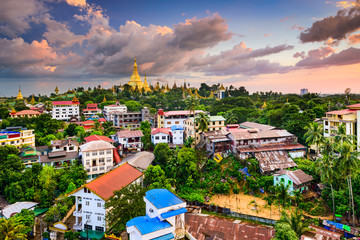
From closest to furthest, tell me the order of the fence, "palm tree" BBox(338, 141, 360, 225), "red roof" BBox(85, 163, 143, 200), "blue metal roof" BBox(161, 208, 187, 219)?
"blue metal roof" BBox(161, 208, 187, 219), "red roof" BBox(85, 163, 143, 200), "palm tree" BBox(338, 141, 360, 225), the fence

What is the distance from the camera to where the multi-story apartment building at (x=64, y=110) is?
65.0 m

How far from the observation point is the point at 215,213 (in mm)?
26094

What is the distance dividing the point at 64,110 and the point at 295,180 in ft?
198

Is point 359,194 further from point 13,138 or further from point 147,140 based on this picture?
point 13,138

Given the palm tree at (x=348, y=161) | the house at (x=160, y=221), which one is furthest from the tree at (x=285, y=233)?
the palm tree at (x=348, y=161)

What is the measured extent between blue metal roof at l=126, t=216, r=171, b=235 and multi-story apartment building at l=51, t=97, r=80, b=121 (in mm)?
55387

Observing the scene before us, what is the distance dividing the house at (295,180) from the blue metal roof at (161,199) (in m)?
16.3

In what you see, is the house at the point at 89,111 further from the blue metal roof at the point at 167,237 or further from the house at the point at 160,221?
the blue metal roof at the point at 167,237

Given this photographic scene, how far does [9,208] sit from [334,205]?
34.8 m

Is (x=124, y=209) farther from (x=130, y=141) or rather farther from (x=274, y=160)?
(x=274, y=160)

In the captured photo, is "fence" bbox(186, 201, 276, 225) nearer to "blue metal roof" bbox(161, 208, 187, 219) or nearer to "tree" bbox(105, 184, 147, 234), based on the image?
"tree" bbox(105, 184, 147, 234)

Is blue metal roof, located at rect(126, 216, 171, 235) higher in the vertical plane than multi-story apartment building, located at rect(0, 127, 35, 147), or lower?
lower

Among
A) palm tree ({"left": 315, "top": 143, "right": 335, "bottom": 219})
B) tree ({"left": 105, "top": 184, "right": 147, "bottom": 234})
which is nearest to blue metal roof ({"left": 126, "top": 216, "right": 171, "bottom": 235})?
tree ({"left": 105, "top": 184, "right": 147, "bottom": 234})

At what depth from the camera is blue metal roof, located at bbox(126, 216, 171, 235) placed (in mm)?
15691
